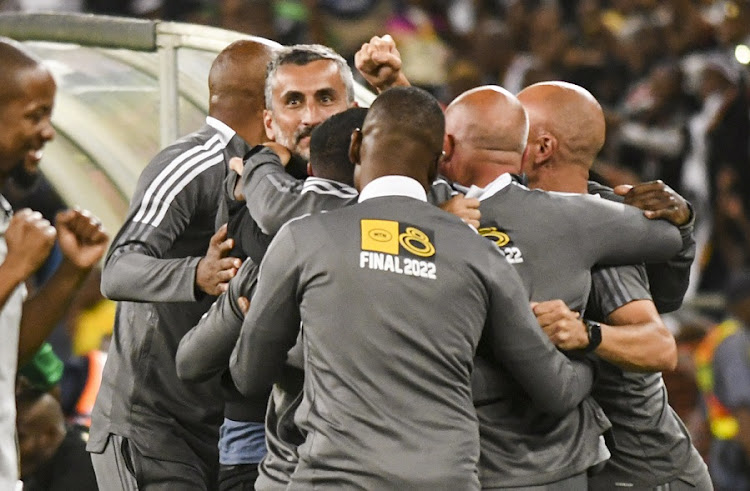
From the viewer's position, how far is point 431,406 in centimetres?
322

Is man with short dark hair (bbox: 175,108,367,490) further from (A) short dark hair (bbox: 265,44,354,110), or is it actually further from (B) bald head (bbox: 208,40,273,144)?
(B) bald head (bbox: 208,40,273,144)

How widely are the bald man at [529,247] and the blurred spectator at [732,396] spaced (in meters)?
4.33

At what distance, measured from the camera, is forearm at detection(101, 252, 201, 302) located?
3.90m

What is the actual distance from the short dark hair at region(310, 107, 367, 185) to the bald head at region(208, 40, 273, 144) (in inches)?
31.2

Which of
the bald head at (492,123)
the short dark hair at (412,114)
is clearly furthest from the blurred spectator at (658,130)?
the short dark hair at (412,114)

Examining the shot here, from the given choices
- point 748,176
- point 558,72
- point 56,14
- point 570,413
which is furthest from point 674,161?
point 570,413

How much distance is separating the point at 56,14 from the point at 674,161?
500 centimetres

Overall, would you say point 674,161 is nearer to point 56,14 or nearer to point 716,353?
point 716,353

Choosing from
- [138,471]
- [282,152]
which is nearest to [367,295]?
[282,152]

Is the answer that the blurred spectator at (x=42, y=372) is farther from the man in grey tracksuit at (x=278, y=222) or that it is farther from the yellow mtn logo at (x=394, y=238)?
the yellow mtn logo at (x=394, y=238)

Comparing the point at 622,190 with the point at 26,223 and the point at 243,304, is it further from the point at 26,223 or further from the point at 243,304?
the point at 26,223

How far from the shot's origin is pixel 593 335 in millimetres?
3543

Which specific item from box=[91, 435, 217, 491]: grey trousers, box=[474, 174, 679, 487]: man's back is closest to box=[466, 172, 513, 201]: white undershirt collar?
box=[474, 174, 679, 487]: man's back

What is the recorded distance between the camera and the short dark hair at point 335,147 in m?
3.53
